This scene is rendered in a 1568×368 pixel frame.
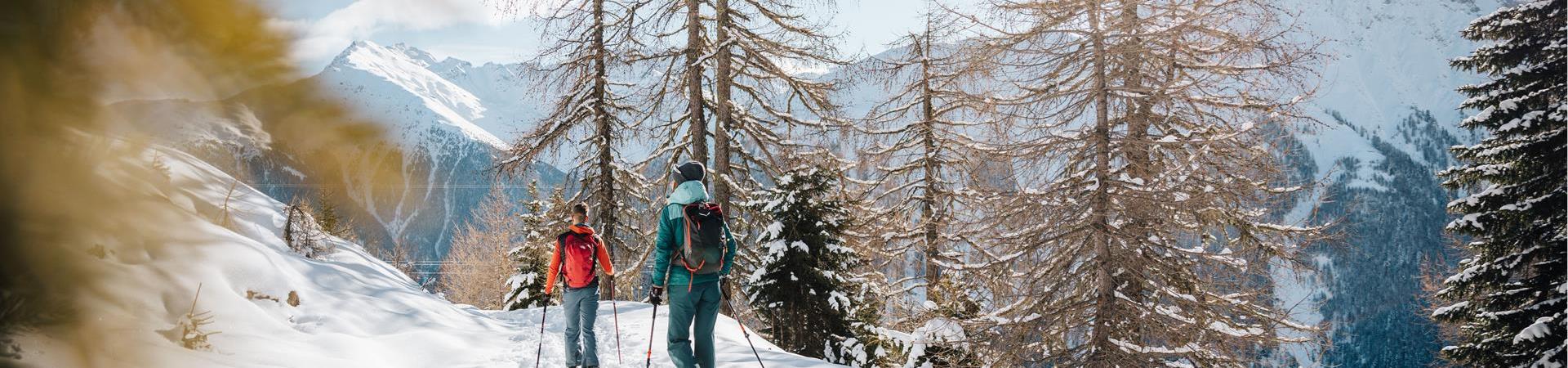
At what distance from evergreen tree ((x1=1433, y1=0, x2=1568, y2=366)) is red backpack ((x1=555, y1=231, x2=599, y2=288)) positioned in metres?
12.1

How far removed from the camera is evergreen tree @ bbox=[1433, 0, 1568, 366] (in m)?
10.0

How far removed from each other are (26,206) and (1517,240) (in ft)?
49.5

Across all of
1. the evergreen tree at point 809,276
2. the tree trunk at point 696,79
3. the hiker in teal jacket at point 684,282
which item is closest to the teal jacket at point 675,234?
the hiker in teal jacket at point 684,282

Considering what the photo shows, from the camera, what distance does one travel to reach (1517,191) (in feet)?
34.1

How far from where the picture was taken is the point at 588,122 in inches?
631

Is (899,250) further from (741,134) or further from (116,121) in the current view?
(116,121)

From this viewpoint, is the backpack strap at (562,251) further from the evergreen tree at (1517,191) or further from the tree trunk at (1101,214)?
the evergreen tree at (1517,191)

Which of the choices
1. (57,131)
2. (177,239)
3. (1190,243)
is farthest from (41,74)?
(1190,243)

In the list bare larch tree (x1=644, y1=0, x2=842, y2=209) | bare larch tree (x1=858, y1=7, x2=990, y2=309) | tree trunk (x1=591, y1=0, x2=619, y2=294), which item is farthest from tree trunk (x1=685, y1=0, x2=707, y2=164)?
bare larch tree (x1=858, y1=7, x2=990, y2=309)

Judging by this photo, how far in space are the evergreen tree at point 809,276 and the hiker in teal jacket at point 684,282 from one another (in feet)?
23.3

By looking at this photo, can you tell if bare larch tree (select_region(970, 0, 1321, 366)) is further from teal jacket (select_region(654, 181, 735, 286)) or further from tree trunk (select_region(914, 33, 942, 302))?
tree trunk (select_region(914, 33, 942, 302))

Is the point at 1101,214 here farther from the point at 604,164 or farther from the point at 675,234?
the point at 604,164

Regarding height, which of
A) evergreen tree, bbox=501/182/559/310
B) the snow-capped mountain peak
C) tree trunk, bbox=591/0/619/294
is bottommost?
evergreen tree, bbox=501/182/559/310

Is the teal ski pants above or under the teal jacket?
under
